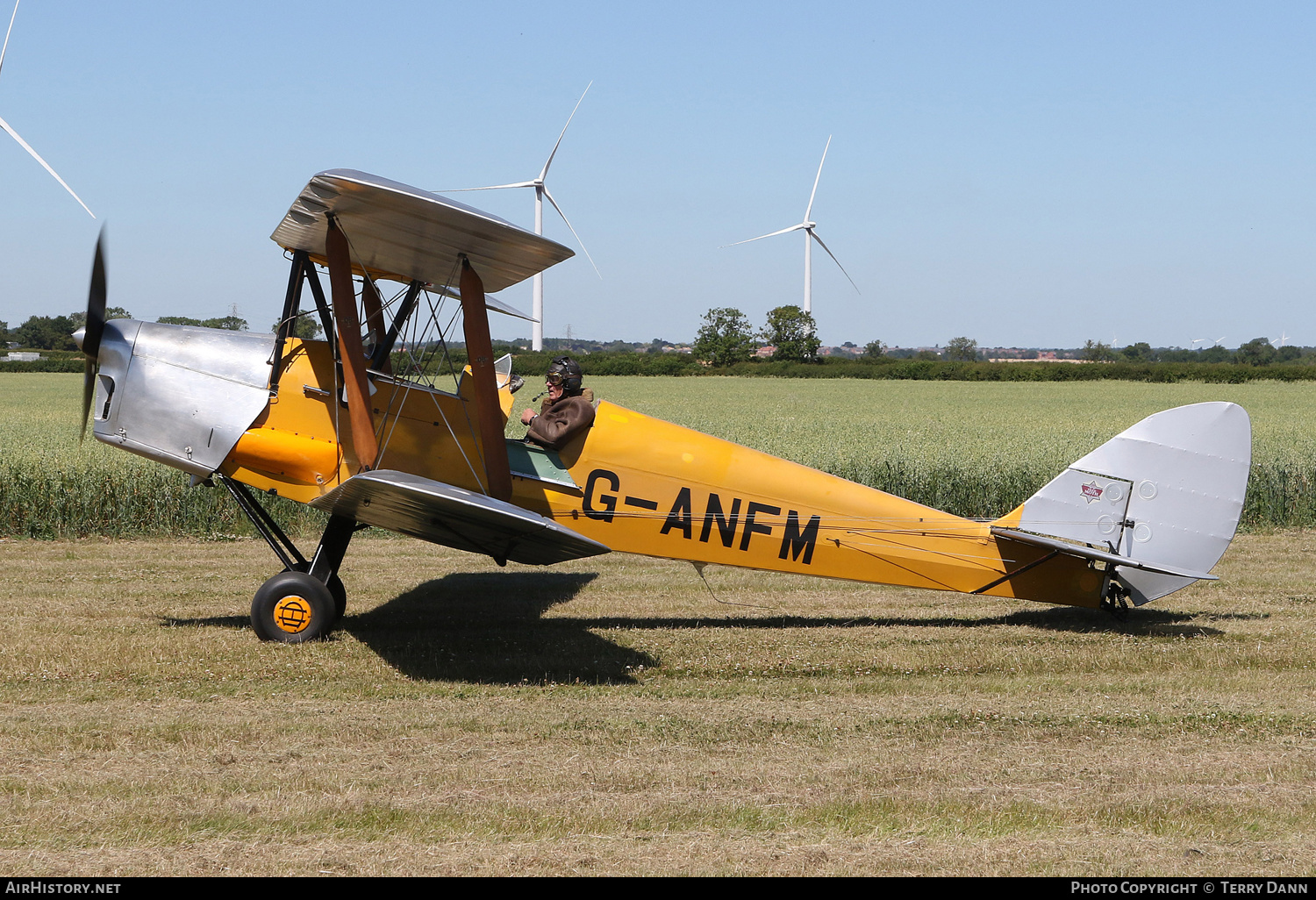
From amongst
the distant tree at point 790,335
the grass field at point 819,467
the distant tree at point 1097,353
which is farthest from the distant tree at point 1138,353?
the grass field at point 819,467

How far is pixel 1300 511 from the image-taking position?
14219mm

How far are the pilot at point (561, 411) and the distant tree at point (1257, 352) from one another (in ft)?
318

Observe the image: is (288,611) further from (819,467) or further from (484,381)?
(819,467)

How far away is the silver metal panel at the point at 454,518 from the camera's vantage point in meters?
6.05

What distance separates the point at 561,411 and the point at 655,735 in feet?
9.19

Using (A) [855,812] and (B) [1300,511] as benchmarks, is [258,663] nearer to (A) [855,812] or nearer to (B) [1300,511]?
(A) [855,812]

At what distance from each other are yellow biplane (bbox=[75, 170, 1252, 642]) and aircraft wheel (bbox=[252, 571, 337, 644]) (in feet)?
0.04

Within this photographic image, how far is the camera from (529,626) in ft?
29.1

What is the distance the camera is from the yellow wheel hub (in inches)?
303

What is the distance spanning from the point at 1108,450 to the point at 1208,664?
1.70 metres

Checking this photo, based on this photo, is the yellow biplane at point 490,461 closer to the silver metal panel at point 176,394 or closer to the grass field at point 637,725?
the silver metal panel at point 176,394

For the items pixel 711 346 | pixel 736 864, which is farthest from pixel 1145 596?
pixel 711 346

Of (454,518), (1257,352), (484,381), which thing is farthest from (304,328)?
(1257,352)

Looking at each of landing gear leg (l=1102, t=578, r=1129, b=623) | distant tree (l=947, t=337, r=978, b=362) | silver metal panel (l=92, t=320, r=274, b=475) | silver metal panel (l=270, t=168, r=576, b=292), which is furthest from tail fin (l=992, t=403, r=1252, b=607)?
distant tree (l=947, t=337, r=978, b=362)
